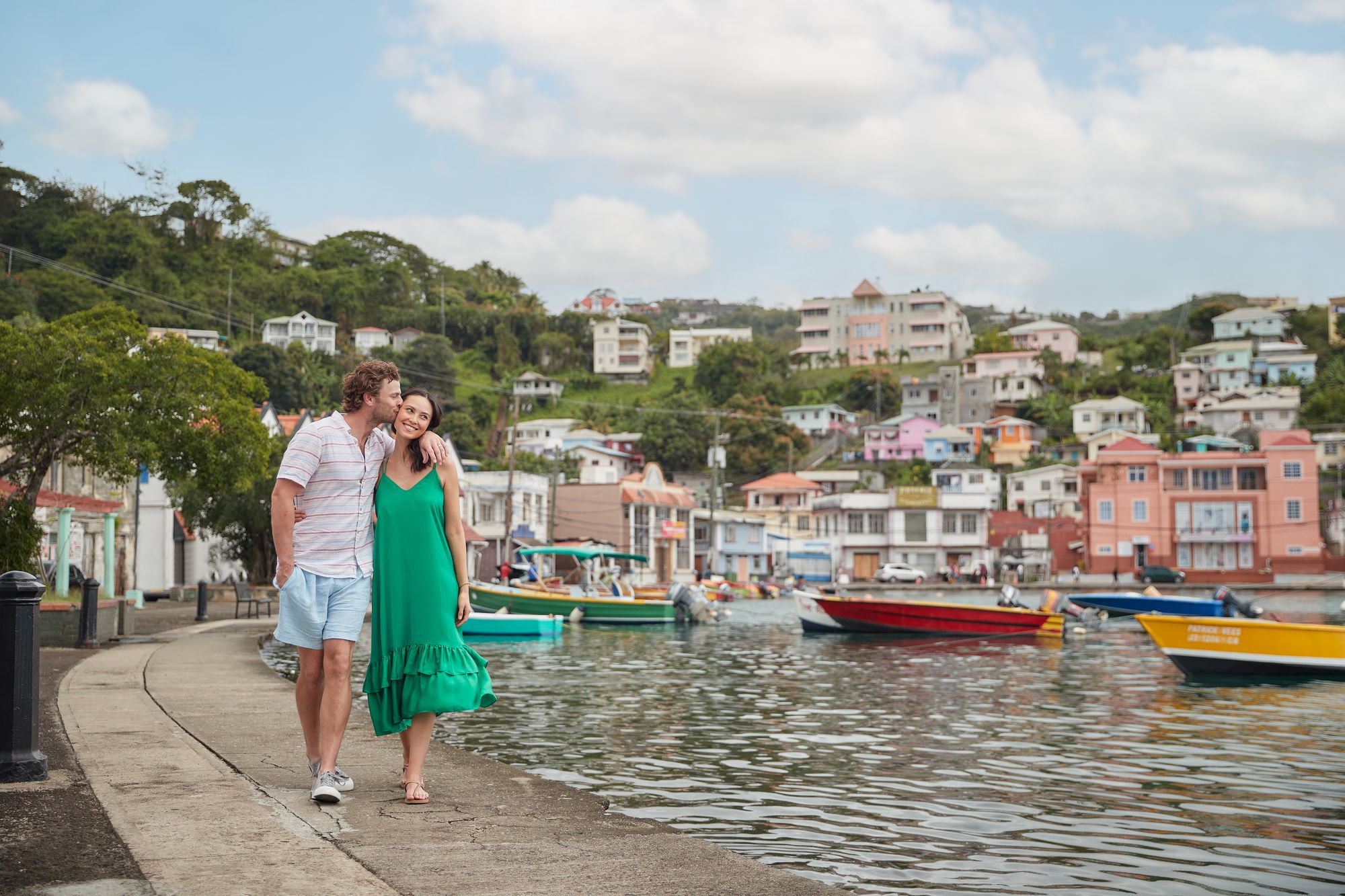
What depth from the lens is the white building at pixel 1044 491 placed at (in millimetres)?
99125

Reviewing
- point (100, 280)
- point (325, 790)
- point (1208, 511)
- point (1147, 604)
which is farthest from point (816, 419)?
point (325, 790)

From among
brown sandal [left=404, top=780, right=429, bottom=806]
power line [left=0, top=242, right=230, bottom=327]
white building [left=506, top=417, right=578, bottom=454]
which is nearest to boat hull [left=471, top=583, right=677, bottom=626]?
brown sandal [left=404, top=780, right=429, bottom=806]

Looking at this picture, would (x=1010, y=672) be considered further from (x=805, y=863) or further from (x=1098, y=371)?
(x=1098, y=371)

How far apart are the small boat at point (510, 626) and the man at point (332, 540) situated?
25417mm

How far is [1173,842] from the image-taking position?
8203 mm

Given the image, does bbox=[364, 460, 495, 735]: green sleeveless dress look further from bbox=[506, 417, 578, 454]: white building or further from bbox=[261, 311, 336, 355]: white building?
bbox=[261, 311, 336, 355]: white building

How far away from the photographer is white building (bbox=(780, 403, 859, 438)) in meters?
132

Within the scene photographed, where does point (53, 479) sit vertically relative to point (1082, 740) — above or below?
above

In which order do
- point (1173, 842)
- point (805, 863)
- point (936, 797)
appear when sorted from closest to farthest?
point (805, 863), point (1173, 842), point (936, 797)

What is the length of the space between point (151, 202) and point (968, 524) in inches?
3422

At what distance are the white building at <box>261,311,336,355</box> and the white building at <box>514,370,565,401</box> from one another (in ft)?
63.8

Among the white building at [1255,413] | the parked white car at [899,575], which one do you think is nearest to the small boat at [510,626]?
the parked white car at [899,575]

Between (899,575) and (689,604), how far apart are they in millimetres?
46424

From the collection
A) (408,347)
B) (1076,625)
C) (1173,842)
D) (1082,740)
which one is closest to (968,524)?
(1076,625)
